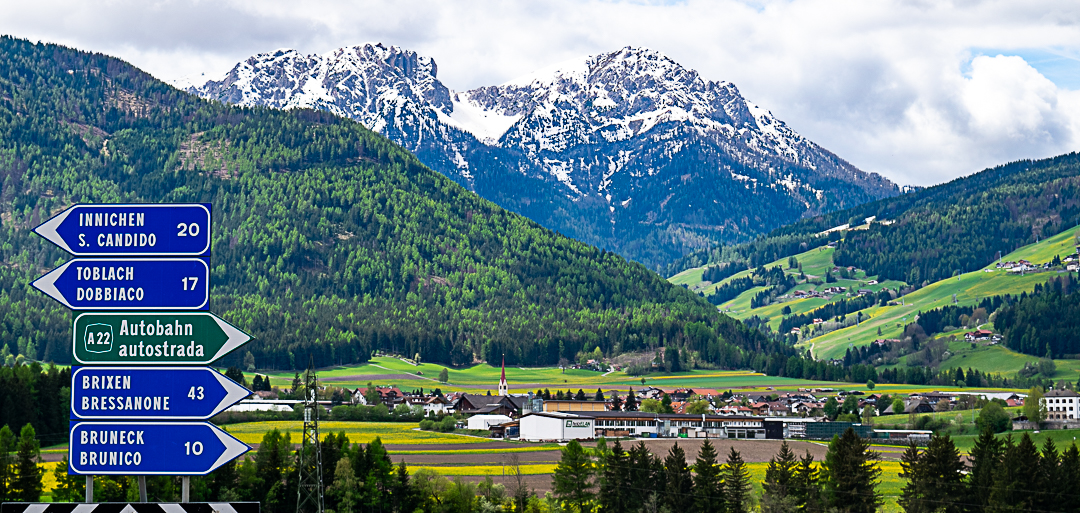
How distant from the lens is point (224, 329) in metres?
27.2

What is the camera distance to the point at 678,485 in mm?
96188

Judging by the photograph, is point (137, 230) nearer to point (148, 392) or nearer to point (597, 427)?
point (148, 392)

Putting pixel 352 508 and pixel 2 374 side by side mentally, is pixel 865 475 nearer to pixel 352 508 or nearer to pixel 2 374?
pixel 352 508

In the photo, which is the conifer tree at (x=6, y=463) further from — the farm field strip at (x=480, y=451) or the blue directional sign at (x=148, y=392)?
the blue directional sign at (x=148, y=392)

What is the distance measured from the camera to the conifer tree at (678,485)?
94.5 meters

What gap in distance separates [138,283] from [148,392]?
2525mm

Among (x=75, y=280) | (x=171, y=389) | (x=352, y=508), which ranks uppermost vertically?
(x=75, y=280)

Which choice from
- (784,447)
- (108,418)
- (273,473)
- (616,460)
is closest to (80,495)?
(273,473)

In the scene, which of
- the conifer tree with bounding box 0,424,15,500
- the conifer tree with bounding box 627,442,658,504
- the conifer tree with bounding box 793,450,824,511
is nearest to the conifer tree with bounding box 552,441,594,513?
the conifer tree with bounding box 627,442,658,504

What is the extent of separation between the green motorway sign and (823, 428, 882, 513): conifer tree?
72779 mm

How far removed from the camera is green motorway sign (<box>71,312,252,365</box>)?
2753 centimetres

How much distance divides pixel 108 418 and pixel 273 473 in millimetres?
71675

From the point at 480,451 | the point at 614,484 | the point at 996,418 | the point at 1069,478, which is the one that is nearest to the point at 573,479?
the point at 614,484

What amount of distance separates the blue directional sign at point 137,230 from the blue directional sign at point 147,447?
3.98m
